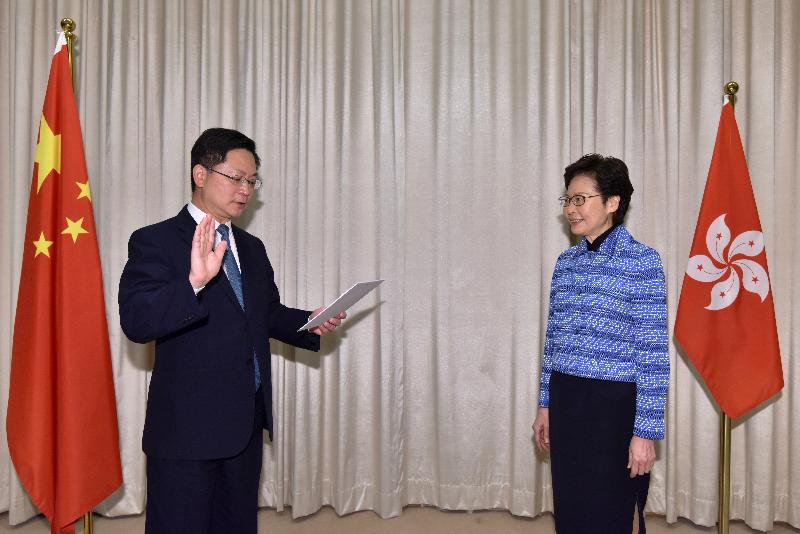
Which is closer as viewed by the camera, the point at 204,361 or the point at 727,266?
the point at 204,361

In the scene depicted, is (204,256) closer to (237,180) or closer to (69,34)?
(237,180)

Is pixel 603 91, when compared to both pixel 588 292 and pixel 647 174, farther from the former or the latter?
pixel 588 292

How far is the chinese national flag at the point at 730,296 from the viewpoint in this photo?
2.82 meters

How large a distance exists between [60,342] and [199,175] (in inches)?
45.6

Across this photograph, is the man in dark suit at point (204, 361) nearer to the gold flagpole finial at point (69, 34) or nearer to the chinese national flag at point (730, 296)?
the gold flagpole finial at point (69, 34)

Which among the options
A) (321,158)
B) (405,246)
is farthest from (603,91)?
(321,158)

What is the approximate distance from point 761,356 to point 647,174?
1057 mm

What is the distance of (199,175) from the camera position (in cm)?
208

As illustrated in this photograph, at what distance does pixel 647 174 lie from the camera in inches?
127

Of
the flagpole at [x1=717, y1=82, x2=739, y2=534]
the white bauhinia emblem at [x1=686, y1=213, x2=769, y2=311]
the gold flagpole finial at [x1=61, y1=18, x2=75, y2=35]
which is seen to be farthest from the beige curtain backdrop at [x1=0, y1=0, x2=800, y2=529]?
the gold flagpole finial at [x1=61, y1=18, x2=75, y2=35]

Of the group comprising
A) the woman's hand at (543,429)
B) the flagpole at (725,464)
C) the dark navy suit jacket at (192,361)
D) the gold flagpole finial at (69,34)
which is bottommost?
the flagpole at (725,464)

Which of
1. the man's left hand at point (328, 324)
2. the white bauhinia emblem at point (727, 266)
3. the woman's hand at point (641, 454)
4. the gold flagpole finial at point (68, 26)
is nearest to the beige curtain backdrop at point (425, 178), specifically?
the white bauhinia emblem at point (727, 266)

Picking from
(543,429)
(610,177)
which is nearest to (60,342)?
(543,429)

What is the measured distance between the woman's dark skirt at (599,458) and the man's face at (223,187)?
1330 millimetres
